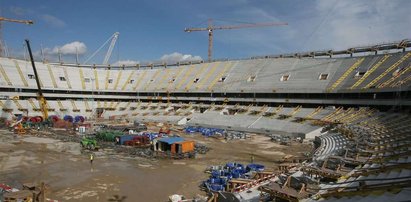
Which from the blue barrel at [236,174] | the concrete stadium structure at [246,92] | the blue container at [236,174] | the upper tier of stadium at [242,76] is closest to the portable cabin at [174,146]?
the blue barrel at [236,174]

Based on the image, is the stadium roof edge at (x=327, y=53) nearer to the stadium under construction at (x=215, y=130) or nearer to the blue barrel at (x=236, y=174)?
the stadium under construction at (x=215, y=130)

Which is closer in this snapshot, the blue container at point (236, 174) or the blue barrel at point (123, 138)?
the blue container at point (236, 174)

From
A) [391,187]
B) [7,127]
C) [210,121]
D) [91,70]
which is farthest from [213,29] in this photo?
[391,187]

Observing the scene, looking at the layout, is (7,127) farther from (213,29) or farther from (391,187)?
(213,29)

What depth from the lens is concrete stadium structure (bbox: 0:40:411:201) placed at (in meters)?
49.8

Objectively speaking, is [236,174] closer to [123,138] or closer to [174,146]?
[174,146]

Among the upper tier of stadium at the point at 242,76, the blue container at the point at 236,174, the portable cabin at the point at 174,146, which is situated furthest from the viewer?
the upper tier of stadium at the point at 242,76

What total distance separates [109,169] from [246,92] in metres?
46.2

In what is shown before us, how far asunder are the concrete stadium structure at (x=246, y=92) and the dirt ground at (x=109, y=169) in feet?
34.2

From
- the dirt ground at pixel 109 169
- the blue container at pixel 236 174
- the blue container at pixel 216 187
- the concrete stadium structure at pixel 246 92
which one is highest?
the concrete stadium structure at pixel 246 92

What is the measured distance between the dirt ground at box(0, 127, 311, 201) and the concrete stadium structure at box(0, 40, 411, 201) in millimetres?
10429

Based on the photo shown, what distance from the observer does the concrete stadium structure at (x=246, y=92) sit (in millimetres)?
49750

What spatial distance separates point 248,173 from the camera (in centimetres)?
2591

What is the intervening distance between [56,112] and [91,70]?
22.5 metres
